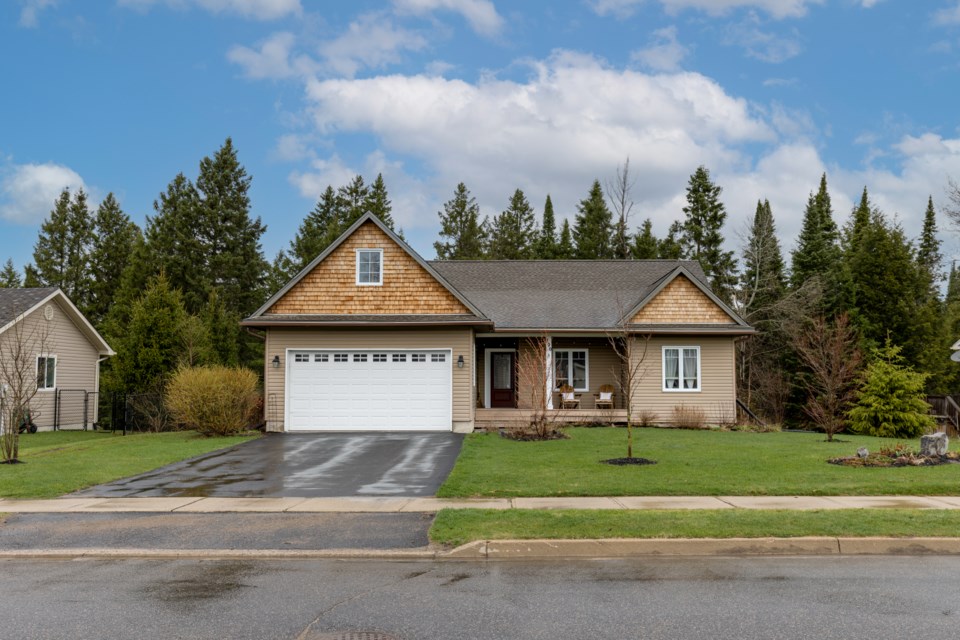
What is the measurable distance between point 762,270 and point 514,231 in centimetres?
2203

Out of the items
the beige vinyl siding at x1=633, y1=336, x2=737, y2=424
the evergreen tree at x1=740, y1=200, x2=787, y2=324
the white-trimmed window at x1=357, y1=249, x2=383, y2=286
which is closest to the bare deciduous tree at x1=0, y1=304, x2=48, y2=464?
the white-trimmed window at x1=357, y1=249, x2=383, y2=286

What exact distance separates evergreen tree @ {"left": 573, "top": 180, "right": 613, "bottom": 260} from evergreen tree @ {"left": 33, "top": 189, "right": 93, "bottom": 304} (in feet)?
112

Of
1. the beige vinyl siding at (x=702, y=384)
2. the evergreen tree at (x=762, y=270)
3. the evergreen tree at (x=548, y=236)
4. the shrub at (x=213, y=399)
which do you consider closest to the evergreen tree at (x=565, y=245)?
the evergreen tree at (x=548, y=236)

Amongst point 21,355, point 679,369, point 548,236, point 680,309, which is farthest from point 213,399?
point 548,236

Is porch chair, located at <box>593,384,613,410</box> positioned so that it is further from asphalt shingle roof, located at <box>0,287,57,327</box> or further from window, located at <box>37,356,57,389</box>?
asphalt shingle roof, located at <box>0,287,57,327</box>

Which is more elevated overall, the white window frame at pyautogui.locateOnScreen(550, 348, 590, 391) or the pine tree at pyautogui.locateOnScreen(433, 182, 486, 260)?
the pine tree at pyautogui.locateOnScreen(433, 182, 486, 260)

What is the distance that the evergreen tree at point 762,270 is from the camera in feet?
139

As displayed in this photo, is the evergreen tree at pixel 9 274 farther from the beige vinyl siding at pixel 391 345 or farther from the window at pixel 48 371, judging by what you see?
the beige vinyl siding at pixel 391 345

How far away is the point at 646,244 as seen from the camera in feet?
157

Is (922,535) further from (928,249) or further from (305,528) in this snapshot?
(928,249)

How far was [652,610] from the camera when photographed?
5910 millimetres

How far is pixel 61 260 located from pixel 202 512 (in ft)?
155

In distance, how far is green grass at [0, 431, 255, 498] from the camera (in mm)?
12312

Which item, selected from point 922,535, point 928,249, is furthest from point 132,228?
point 928,249
